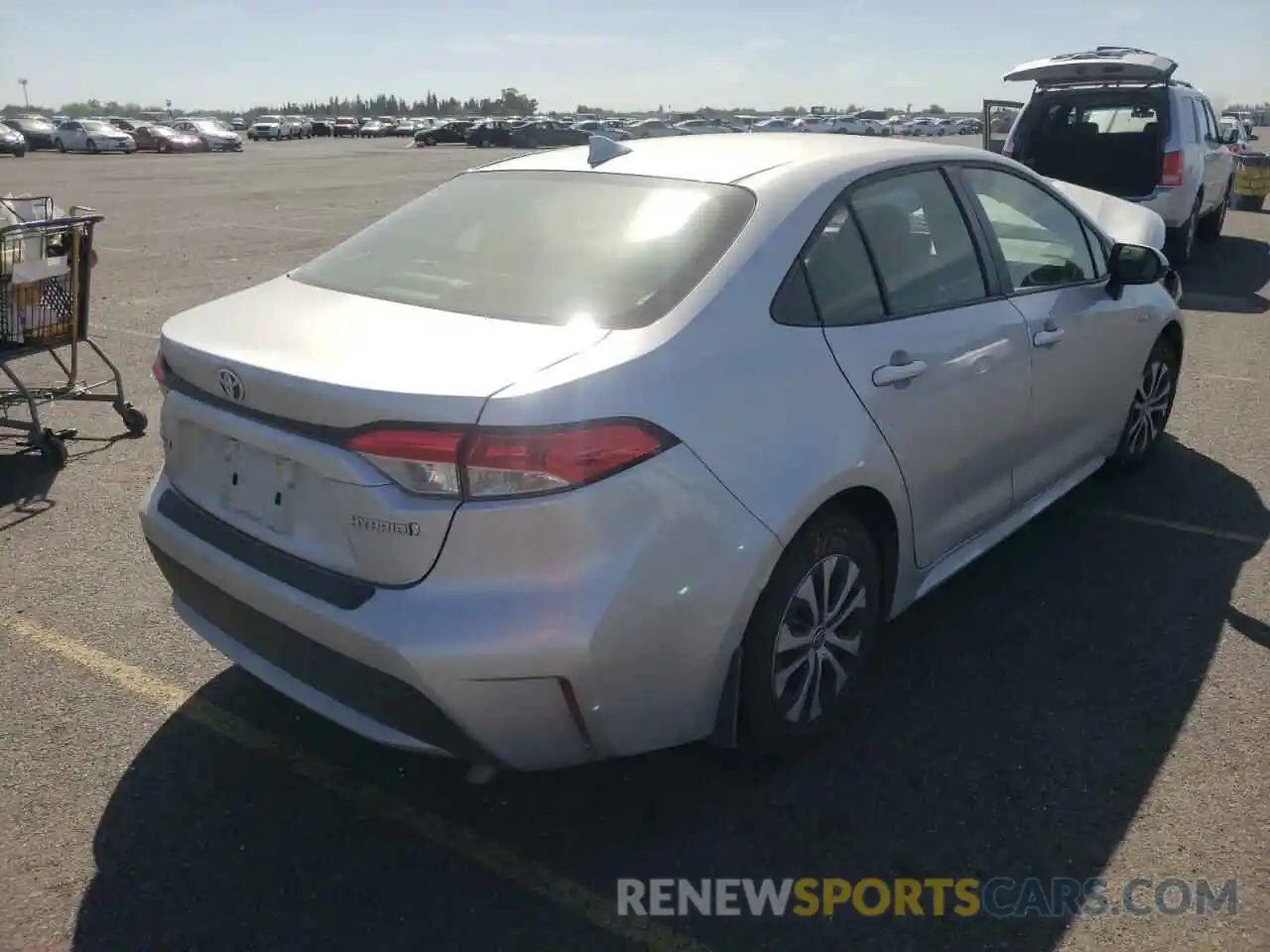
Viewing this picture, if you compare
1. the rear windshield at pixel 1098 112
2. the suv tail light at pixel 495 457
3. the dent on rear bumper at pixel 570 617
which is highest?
the rear windshield at pixel 1098 112

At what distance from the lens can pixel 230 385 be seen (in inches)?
104

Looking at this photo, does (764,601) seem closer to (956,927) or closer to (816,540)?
(816,540)

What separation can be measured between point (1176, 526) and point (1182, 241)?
7.91 meters

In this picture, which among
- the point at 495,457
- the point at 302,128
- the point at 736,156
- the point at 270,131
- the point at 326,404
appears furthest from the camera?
the point at 302,128

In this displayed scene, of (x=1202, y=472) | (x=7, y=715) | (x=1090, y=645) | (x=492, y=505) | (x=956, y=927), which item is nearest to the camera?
(x=492, y=505)

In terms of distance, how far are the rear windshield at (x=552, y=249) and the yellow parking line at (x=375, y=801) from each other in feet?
4.38

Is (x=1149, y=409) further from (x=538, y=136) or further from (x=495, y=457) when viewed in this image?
(x=538, y=136)

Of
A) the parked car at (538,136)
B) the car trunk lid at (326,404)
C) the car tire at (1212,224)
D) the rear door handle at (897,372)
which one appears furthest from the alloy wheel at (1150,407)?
the parked car at (538,136)

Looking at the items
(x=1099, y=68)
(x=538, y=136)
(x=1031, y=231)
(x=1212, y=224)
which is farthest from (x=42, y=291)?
(x=538, y=136)

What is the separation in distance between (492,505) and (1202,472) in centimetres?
442

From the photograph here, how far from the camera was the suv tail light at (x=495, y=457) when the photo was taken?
7.45 feet

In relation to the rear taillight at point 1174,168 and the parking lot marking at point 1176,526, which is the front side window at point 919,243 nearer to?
the parking lot marking at point 1176,526

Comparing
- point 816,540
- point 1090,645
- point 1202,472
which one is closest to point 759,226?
point 816,540

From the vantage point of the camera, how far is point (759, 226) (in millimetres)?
2908
